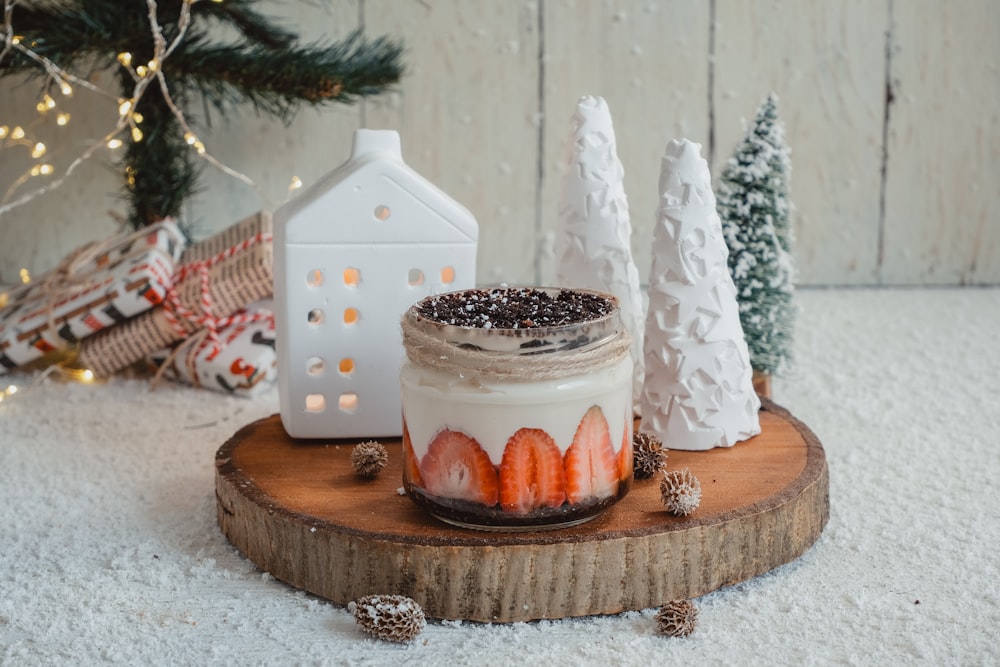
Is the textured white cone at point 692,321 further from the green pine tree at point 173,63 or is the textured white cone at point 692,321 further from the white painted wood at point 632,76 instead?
the white painted wood at point 632,76

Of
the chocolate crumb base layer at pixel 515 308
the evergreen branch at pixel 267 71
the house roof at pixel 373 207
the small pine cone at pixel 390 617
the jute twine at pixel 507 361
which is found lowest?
the small pine cone at pixel 390 617

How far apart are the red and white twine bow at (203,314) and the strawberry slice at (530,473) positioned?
0.72 meters

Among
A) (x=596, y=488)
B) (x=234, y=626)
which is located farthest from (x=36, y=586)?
(x=596, y=488)

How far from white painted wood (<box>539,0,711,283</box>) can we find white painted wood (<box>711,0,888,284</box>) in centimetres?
5

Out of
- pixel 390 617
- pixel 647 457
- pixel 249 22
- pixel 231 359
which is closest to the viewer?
pixel 390 617

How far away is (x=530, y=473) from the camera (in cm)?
79

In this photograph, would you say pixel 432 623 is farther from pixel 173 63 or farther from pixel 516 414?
pixel 173 63

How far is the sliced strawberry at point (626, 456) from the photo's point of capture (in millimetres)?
823

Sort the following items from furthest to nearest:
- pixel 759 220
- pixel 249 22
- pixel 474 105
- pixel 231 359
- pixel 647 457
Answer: pixel 474 105 → pixel 249 22 → pixel 231 359 → pixel 759 220 → pixel 647 457

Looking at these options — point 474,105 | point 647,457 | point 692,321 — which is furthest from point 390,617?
point 474,105

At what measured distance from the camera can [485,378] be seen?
771 millimetres

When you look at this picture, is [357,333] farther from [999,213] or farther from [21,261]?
[999,213]

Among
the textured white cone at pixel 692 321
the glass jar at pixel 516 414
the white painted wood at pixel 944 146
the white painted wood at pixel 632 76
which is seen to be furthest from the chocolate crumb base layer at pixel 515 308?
the white painted wood at pixel 944 146

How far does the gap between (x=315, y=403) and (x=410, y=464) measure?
0.23m
